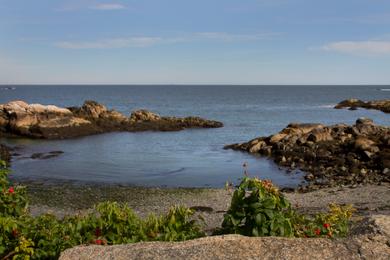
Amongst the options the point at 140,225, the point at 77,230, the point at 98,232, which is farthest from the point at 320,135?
the point at 77,230

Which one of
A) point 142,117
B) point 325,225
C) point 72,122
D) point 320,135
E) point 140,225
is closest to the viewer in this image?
point 325,225

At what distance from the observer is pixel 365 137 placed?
139 ft

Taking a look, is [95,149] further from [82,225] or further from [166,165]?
[82,225]

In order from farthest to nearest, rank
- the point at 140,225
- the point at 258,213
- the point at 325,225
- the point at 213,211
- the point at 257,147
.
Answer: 1. the point at 257,147
2. the point at 213,211
3. the point at 140,225
4. the point at 325,225
5. the point at 258,213

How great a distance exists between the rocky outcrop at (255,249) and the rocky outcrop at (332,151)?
24.0 meters

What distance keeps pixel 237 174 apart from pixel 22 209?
27.9 m

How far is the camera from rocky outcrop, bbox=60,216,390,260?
5.26m

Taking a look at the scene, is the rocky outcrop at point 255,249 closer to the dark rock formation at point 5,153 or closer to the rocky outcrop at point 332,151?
the rocky outcrop at point 332,151

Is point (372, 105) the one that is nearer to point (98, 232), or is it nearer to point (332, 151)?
point (332, 151)

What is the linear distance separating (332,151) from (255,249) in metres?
36.1

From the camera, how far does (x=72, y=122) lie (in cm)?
5806

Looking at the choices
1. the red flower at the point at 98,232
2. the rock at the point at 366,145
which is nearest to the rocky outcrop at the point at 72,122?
the rock at the point at 366,145

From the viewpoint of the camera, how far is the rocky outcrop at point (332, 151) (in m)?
32.2

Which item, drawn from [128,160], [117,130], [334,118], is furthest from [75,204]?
[334,118]
